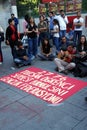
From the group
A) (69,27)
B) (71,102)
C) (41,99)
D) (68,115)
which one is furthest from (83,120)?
(69,27)

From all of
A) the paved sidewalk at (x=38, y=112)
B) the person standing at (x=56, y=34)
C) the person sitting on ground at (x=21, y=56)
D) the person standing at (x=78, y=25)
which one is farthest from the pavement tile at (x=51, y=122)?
the person standing at (x=78, y=25)

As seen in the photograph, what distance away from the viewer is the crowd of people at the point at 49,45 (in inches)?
271

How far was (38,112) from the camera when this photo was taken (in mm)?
4434

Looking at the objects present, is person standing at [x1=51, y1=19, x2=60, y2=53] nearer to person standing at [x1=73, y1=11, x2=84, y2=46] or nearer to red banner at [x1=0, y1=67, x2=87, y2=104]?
person standing at [x1=73, y1=11, x2=84, y2=46]

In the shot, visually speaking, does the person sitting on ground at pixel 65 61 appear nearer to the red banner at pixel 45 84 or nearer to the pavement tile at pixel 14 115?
the red banner at pixel 45 84

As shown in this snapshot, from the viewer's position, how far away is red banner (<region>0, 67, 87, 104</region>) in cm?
520

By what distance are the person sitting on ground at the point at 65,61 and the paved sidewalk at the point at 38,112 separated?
4.21 ft

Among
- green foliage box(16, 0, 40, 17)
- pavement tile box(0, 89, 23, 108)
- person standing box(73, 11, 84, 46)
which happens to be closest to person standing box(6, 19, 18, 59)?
pavement tile box(0, 89, 23, 108)

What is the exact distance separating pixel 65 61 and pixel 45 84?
4.47ft

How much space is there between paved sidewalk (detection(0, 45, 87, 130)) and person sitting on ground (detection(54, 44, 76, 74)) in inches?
50.5

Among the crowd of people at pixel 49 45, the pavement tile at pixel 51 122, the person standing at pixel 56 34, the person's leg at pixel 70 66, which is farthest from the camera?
the person standing at pixel 56 34

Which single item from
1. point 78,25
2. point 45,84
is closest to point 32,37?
point 78,25

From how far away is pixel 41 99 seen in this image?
16.4ft

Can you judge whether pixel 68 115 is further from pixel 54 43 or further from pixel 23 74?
pixel 54 43
